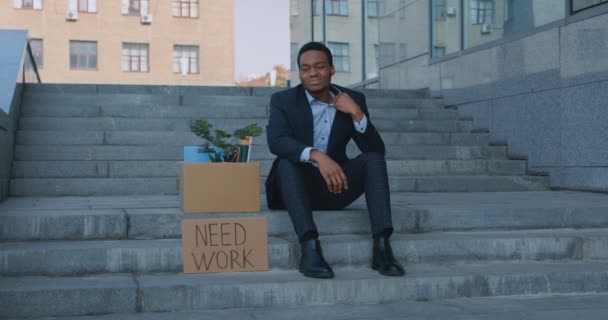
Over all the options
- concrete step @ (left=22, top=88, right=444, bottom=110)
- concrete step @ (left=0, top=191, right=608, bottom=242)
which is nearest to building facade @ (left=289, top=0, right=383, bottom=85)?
concrete step @ (left=22, top=88, right=444, bottom=110)

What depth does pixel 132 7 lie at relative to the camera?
3716cm

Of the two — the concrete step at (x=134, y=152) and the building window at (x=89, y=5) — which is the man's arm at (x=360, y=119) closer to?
the concrete step at (x=134, y=152)

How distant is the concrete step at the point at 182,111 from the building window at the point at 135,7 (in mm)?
29321

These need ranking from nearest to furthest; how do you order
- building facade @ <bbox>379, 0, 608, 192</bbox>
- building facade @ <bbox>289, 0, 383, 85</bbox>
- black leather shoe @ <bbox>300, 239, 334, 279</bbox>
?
black leather shoe @ <bbox>300, 239, 334, 279</bbox>
building facade @ <bbox>379, 0, 608, 192</bbox>
building facade @ <bbox>289, 0, 383, 85</bbox>

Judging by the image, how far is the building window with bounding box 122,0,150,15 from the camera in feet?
122

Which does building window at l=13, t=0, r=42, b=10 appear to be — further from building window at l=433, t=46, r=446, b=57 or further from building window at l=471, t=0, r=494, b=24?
building window at l=471, t=0, r=494, b=24

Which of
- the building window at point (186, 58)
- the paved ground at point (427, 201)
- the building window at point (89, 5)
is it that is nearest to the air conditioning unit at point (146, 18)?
the building window at point (186, 58)

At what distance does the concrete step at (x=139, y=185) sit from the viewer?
6.56 meters

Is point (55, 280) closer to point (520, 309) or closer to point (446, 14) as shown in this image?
point (520, 309)

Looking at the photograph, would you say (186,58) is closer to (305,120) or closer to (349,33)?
(349,33)

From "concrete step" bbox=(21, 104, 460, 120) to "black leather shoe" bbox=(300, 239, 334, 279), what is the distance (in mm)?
4552

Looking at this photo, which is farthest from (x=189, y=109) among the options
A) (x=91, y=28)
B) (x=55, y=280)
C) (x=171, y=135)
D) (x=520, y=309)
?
(x=91, y=28)

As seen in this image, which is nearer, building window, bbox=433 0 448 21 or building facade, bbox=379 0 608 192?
building facade, bbox=379 0 608 192

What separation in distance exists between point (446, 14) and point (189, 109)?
4.13m
